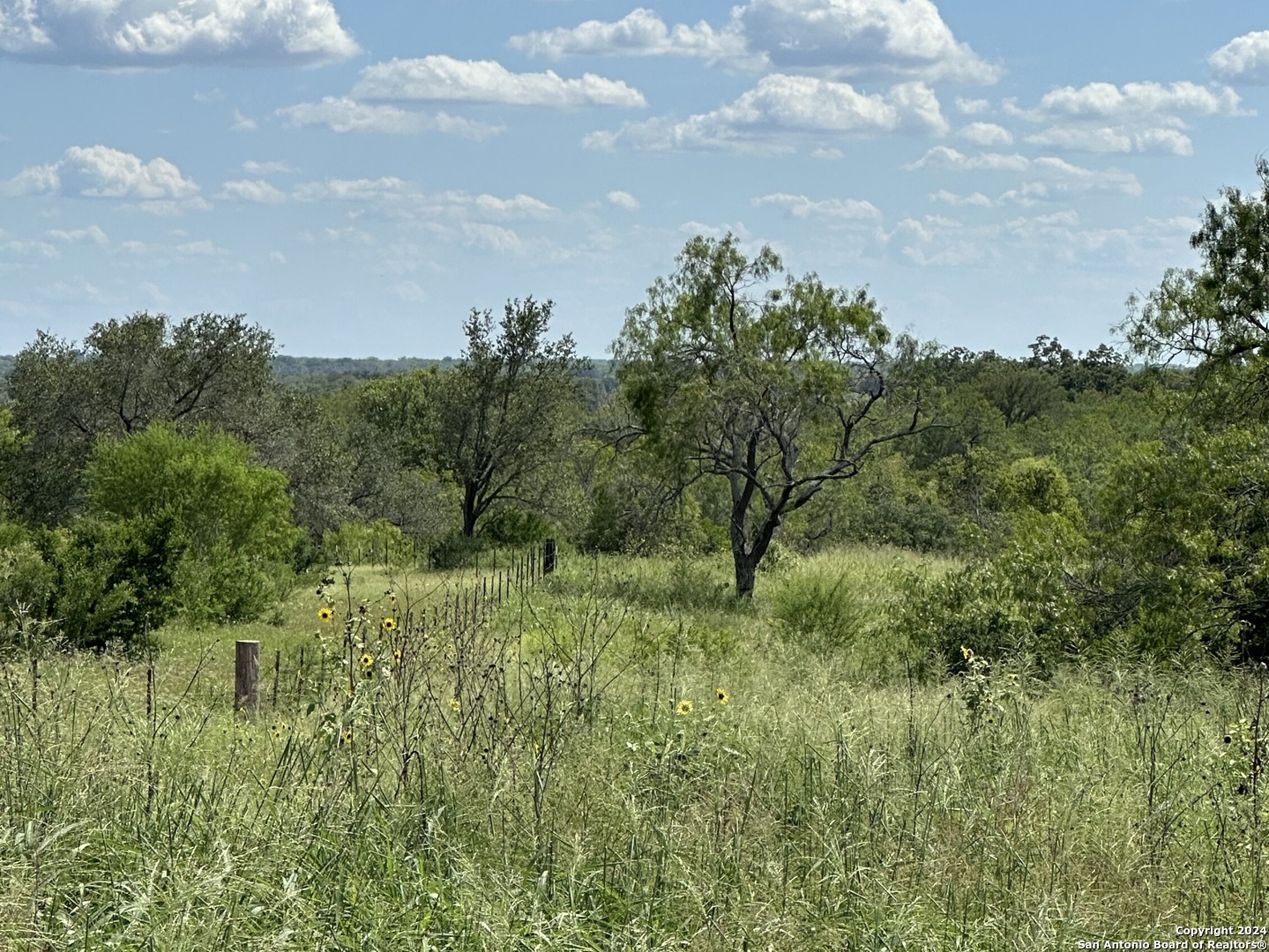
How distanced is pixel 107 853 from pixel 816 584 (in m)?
13.3

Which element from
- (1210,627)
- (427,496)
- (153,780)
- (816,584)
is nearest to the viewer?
(153,780)

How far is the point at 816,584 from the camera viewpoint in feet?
56.3

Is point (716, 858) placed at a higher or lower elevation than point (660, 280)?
lower

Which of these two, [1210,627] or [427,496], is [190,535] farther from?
[427,496]

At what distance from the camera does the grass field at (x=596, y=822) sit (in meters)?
4.21

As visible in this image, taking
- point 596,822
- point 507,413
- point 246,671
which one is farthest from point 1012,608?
point 507,413

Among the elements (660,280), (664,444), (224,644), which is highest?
(660,280)

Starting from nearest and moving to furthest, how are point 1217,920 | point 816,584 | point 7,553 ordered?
1. point 1217,920
2. point 7,553
3. point 816,584

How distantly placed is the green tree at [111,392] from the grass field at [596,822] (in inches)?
952

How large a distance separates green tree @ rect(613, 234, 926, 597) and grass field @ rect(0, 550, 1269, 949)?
13.7m

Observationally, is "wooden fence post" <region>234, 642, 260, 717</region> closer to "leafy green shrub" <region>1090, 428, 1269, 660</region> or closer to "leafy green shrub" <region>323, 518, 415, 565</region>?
"leafy green shrub" <region>1090, 428, 1269, 660</region>

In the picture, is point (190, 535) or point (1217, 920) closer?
point (1217, 920)

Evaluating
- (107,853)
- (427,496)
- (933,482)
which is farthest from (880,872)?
(933,482)

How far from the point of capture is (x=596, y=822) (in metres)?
5.20
